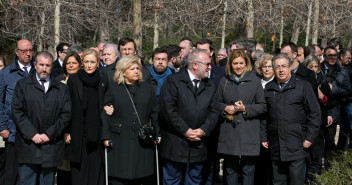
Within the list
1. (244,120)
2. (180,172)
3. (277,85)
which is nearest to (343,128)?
(277,85)

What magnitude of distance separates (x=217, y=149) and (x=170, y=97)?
0.96m

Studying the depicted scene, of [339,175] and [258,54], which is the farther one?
[258,54]

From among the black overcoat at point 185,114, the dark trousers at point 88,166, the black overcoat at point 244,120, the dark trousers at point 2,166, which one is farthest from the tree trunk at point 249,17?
the dark trousers at point 2,166

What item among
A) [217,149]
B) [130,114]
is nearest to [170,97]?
[130,114]

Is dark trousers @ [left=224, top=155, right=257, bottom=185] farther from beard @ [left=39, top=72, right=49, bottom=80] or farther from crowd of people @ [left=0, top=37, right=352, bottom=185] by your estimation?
beard @ [left=39, top=72, right=49, bottom=80]

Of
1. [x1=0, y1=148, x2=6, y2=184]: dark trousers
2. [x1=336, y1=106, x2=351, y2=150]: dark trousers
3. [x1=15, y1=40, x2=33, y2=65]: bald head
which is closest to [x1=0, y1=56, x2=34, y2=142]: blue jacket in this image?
[x1=15, y1=40, x2=33, y2=65]: bald head

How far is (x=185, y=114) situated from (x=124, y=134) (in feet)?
2.64

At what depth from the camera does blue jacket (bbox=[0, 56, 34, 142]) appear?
574 cm

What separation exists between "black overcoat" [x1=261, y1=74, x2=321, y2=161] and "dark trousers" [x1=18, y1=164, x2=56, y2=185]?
289 cm

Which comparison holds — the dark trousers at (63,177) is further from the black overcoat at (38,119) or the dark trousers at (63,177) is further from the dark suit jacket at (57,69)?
the dark suit jacket at (57,69)

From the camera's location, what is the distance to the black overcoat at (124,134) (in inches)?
207

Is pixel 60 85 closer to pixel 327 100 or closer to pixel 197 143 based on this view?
pixel 197 143

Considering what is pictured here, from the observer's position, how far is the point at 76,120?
17.5 ft

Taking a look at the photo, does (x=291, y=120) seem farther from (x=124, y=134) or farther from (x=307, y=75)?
(x=124, y=134)
